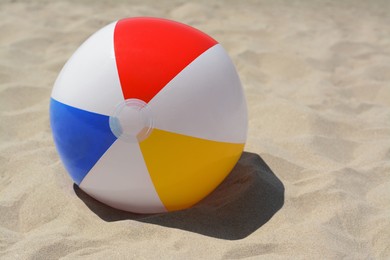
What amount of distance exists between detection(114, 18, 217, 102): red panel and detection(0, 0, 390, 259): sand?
656 millimetres

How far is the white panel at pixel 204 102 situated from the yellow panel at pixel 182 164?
4cm

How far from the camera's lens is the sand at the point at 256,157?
2516mm

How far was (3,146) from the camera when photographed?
10.9 feet

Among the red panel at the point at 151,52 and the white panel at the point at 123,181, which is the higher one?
the red panel at the point at 151,52

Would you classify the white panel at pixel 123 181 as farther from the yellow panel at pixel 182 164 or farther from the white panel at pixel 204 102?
the white panel at pixel 204 102

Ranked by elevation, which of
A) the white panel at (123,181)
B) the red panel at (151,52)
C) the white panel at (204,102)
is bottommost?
the white panel at (123,181)

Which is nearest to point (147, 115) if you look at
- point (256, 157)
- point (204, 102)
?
point (204, 102)

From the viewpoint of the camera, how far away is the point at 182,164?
2.51m

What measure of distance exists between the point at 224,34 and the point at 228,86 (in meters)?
2.75

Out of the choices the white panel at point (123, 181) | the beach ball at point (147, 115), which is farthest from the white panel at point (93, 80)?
the white panel at point (123, 181)

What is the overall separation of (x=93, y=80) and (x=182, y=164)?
0.54 metres

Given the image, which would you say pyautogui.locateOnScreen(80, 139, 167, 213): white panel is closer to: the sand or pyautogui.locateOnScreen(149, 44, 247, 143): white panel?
the sand

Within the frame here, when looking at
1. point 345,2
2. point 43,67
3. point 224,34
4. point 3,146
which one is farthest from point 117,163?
point 345,2

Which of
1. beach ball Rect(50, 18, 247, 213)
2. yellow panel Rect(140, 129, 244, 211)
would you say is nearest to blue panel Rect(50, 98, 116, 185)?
beach ball Rect(50, 18, 247, 213)
